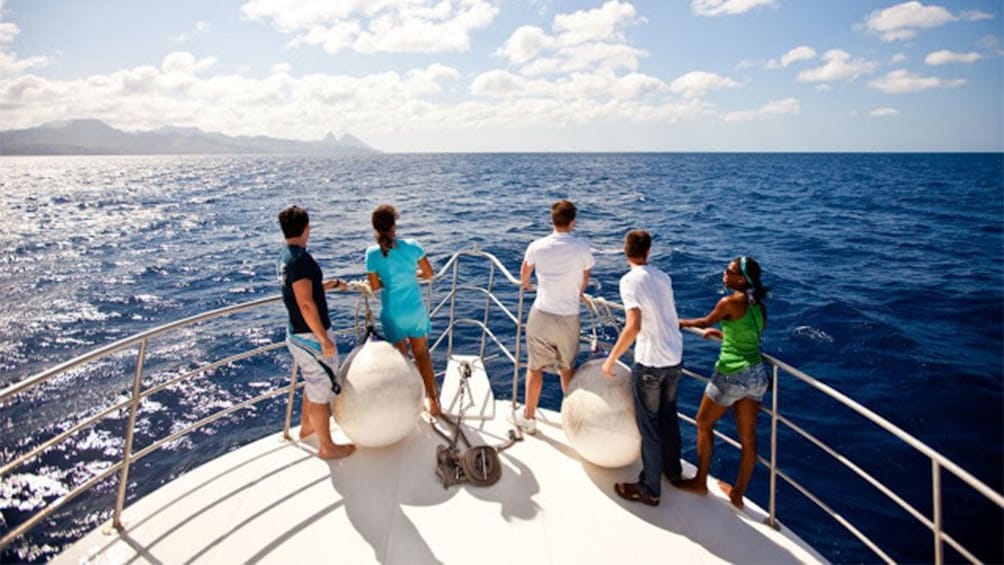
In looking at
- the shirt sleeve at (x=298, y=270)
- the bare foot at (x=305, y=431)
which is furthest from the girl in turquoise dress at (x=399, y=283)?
the bare foot at (x=305, y=431)

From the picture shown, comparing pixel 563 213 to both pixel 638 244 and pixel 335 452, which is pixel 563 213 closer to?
pixel 638 244

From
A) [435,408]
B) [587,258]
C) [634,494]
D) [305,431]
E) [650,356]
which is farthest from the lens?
[435,408]

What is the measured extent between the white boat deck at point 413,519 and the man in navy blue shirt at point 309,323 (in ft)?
1.43

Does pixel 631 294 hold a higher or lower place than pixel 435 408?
higher

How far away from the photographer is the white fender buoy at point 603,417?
12.4 feet

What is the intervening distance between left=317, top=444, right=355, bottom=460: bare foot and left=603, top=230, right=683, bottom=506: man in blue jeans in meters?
2.20

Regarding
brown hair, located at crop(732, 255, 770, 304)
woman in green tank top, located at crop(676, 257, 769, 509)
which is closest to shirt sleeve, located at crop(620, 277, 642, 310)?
woman in green tank top, located at crop(676, 257, 769, 509)

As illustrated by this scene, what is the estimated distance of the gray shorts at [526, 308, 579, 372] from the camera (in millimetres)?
4129

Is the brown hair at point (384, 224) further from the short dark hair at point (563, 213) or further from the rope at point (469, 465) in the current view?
the rope at point (469, 465)

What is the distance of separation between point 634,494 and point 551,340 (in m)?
1.32

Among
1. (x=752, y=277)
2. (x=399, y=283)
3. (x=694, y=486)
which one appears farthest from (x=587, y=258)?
(x=694, y=486)

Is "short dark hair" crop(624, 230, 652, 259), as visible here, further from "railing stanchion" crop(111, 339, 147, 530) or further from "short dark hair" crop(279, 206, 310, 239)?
"railing stanchion" crop(111, 339, 147, 530)

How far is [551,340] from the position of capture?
4.18 meters

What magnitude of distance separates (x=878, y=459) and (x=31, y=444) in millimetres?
12978
